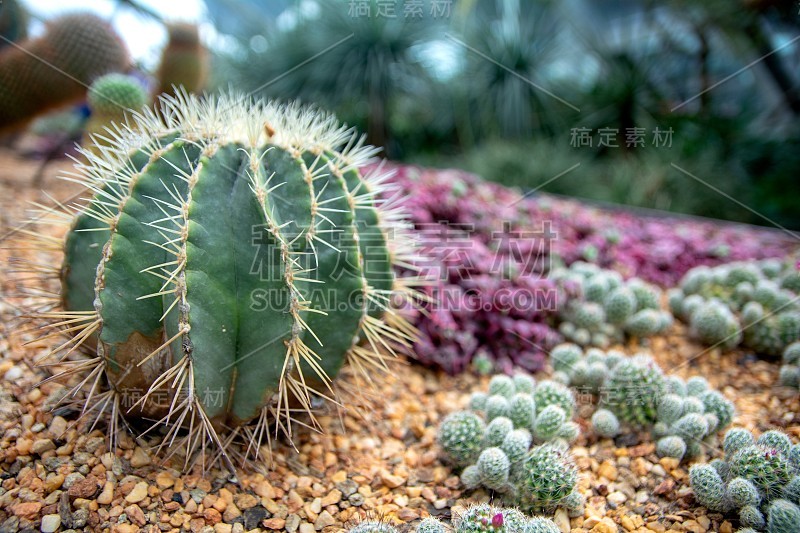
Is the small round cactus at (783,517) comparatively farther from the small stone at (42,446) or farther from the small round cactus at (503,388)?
the small stone at (42,446)

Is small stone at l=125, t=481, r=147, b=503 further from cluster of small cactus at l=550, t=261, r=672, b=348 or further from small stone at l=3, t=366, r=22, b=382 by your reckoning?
cluster of small cactus at l=550, t=261, r=672, b=348

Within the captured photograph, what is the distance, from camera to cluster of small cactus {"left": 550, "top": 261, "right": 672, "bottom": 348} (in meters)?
2.82

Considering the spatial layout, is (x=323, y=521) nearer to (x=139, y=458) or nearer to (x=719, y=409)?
(x=139, y=458)

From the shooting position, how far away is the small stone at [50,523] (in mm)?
1534

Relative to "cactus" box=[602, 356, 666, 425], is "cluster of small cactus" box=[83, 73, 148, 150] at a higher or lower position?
higher

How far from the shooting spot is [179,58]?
3.87 metres

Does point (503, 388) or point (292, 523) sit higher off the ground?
point (503, 388)

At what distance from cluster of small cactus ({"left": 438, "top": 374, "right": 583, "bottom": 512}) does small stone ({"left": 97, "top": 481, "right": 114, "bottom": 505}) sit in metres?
1.04

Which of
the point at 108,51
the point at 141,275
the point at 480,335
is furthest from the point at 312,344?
the point at 108,51

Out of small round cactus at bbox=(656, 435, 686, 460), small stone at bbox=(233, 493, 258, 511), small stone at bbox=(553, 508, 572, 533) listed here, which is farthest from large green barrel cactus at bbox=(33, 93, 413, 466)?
small round cactus at bbox=(656, 435, 686, 460)

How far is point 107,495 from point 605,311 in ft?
7.51

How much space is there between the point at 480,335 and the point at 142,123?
174 centimetres

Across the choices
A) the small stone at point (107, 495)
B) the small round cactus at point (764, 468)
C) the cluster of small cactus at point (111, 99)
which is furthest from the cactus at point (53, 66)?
the small round cactus at point (764, 468)

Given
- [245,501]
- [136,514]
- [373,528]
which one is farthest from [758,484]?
[136,514]
